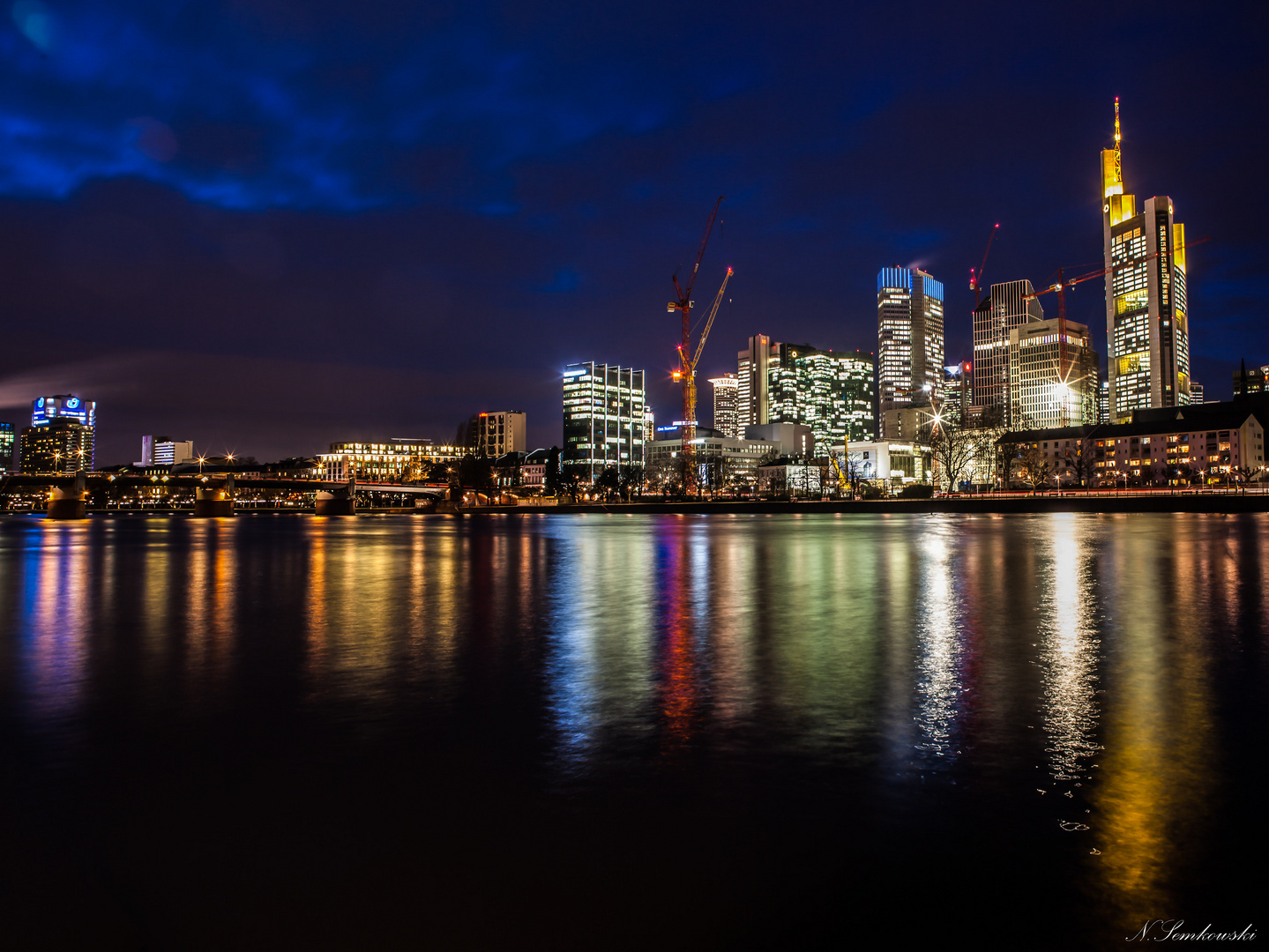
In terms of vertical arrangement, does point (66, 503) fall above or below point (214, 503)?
above

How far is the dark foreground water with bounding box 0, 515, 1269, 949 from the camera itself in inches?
162

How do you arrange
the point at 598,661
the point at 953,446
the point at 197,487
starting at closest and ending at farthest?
the point at 598,661 < the point at 953,446 < the point at 197,487

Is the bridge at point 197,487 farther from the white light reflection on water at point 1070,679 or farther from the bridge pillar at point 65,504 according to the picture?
the white light reflection on water at point 1070,679

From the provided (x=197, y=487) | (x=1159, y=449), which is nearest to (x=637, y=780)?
(x=197, y=487)

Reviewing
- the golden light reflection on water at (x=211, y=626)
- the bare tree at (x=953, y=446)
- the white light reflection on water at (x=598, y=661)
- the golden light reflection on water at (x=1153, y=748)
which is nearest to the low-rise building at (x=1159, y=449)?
the bare tree at (x=953, y=446)

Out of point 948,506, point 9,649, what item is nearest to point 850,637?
point 9,649

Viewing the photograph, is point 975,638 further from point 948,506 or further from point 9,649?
point 948,506

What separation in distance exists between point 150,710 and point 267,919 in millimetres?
5229

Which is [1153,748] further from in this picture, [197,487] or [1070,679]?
[197,487]

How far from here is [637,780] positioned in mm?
5914

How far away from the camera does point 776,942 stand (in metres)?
3.83

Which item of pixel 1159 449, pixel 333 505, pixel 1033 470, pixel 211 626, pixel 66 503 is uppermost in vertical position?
pixel 1159 449

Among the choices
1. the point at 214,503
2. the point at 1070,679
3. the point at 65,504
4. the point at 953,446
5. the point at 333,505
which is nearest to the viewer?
the point at 1070,679

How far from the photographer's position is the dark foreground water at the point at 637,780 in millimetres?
4117
